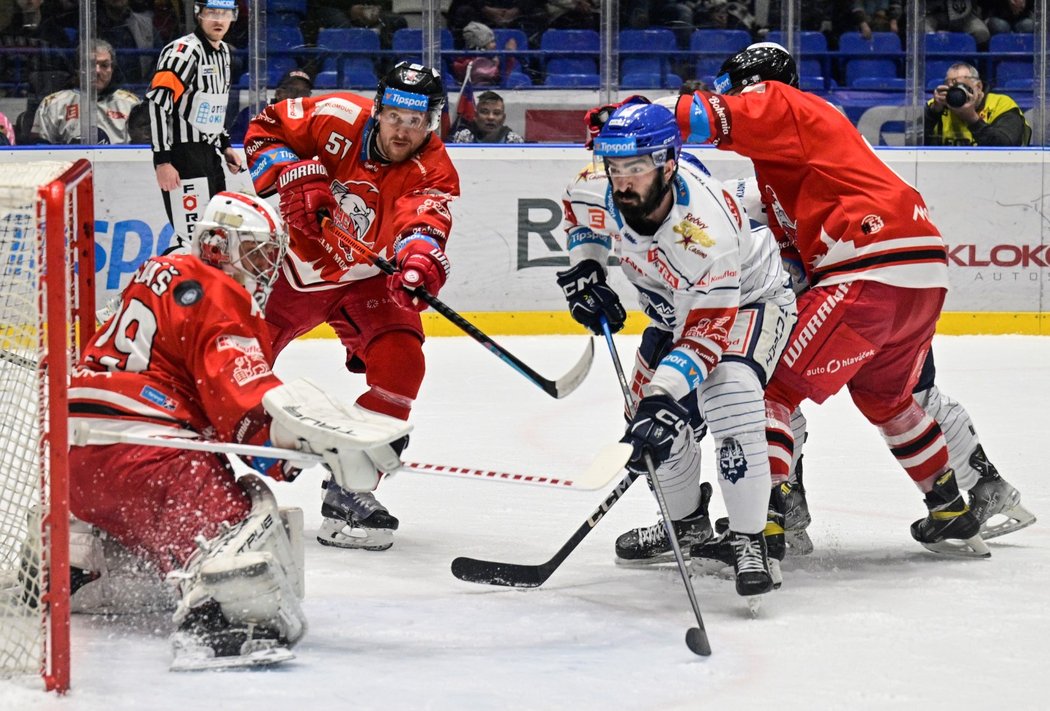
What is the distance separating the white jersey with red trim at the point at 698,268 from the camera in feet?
9.57

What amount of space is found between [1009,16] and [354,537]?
4747 mm

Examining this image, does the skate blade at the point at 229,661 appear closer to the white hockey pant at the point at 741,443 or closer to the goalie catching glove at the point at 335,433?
the goalie catching glove at the point at 335,433

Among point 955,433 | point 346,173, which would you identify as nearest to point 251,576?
point 346,173

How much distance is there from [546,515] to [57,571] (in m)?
1.71

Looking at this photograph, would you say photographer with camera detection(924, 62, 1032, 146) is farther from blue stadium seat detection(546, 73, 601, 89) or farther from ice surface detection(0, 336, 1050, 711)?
ice surface detection(0, 336, 1050, 711)

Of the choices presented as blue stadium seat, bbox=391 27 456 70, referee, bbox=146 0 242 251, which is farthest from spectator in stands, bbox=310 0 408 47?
referee, bbox=146 0 242 251

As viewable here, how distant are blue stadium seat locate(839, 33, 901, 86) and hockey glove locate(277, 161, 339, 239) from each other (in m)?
3.85

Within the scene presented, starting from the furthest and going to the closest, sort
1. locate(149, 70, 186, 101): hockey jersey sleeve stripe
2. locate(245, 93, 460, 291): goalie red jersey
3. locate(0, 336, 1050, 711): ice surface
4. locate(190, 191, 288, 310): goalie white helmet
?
locate(149, 70, 186, 101): hockey jersey sleeve stripe, locate(245, 93, 460, 291): goalie red jersey, locate(190, 191, 288, 310): goalie white helmet, locate(0, 336, 1050, 711): ice surface

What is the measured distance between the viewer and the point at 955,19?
23.1ft

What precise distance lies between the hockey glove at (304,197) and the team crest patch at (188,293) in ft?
3.84

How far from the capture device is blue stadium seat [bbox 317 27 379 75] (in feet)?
22.4

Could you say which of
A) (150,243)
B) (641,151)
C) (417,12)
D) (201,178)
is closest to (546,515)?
(641,151)

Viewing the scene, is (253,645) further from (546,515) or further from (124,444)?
(546,515)

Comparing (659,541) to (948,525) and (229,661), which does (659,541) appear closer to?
(948,525)
